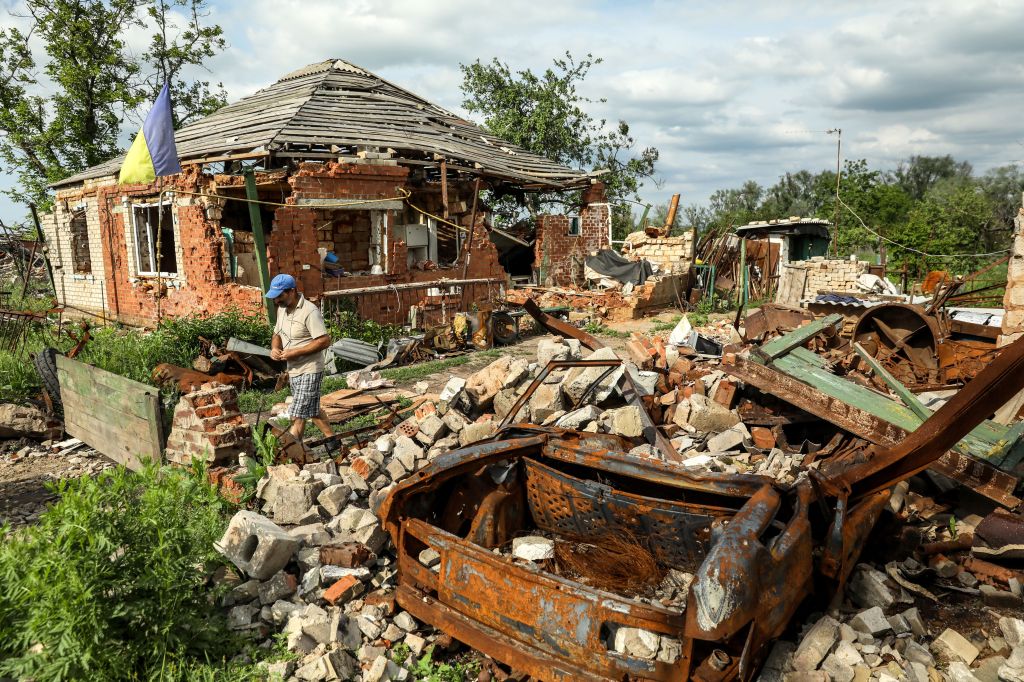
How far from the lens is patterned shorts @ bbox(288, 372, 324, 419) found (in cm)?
587

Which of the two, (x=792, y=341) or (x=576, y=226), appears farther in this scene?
(x=576, y=226)

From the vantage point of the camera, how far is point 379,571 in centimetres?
395

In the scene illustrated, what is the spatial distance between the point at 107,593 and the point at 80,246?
15.8 metres

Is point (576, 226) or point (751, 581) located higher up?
point (576, 226)

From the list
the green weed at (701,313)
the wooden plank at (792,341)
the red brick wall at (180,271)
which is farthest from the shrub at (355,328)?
the green weed at (701,313)

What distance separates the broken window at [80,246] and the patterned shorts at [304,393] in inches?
497

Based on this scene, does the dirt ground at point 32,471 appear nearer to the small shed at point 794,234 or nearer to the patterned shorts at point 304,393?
the patterned shorts at point 304,393

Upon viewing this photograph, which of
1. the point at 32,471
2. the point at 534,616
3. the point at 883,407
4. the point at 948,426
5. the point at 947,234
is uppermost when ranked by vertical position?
the point at 947,234

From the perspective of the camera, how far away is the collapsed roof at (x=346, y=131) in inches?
455

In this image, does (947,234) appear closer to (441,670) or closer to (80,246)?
(441,670)

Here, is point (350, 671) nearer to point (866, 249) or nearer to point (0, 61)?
point (0, 61)

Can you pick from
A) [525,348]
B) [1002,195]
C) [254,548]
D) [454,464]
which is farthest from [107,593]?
[1002,195]

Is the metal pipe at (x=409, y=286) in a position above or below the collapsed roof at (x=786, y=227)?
below

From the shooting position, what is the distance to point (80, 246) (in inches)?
617
